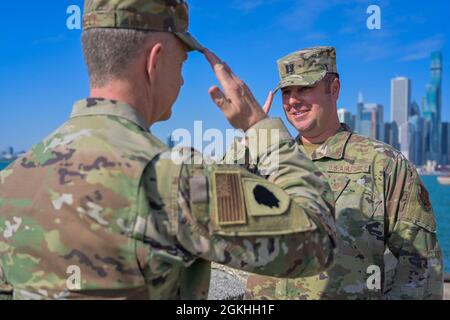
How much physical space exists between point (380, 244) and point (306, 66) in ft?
5.62

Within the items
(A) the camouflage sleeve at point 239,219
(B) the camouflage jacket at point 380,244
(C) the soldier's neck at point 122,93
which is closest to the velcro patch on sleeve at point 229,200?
(A) the camouflage sleeve at point 239,219

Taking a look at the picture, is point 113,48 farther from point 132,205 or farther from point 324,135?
point 324,135

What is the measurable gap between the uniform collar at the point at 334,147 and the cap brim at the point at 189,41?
82.5 inches

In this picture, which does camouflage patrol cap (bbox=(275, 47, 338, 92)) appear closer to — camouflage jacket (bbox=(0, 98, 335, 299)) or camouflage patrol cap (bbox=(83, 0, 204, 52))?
camouflage patrol cap (bbox=(83, 0, 204, 52))

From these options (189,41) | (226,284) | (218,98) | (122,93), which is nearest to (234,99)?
(218,98)

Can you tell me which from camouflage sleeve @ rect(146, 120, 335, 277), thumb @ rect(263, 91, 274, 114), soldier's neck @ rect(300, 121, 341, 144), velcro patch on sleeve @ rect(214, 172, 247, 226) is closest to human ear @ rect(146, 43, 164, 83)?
camouflage sleeve @ rect(146, 120, 335, 277)

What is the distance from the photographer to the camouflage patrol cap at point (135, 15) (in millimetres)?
1824

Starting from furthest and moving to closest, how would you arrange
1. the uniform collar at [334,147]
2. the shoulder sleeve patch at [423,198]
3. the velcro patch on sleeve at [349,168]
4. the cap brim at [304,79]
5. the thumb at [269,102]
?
the cap brim at [304,79] → the uniform collar at [334,147] → the velcro patch on sleeve at [349,168] → the shoulder sleeve patch at [423,198] → the thumb at [269,102]

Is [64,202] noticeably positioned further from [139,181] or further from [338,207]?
[338,207]

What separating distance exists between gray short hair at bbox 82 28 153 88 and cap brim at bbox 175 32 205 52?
0.50 feet

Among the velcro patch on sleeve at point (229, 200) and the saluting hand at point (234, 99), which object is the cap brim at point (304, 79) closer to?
the saluting hand at point (234, 99)

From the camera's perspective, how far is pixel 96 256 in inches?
65.4

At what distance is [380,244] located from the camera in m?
3.39

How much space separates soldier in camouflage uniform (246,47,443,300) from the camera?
3297 mm
